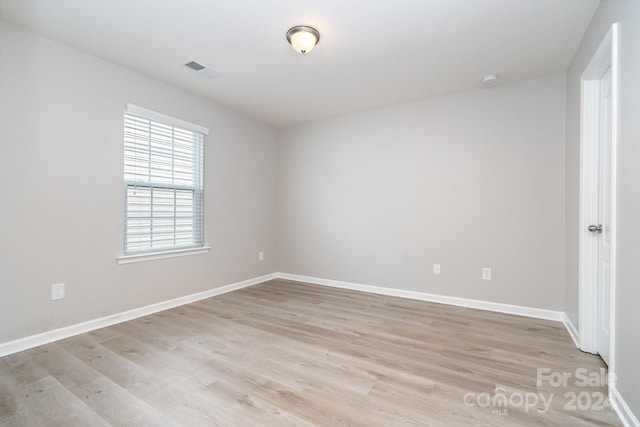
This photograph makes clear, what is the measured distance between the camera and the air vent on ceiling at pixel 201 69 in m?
2.87

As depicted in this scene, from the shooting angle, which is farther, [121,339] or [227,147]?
[227,147]

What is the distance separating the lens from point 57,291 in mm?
2512

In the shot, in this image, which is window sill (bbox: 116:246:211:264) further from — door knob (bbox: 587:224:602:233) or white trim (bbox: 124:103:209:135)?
door knob (bbox: 587:224:602:233)

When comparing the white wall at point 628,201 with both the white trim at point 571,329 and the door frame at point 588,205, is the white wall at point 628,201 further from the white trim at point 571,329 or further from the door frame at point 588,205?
the white trim at point 571,329

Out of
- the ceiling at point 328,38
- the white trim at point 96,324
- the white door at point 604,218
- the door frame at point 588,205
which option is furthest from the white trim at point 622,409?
the white trim at point 96,324

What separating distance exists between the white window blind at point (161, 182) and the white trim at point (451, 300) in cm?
198

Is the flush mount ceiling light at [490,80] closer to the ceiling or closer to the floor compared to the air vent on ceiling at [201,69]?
closer to the floor

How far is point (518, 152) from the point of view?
3.18m

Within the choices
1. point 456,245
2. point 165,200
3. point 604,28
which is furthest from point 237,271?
point 604,28

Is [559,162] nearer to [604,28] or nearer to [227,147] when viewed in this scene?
[604,28]

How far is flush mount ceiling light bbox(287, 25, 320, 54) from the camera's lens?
2305 millimetres

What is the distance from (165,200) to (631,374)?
3904 mm

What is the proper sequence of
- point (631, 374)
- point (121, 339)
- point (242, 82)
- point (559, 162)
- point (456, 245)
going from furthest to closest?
point (456, 245) < point (242, 82) < point (559, 162) < point (121, 339) < point (631, 374)

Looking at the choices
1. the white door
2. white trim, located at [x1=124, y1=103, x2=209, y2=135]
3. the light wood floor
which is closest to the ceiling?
white trim, located at [x1=124, y1=103, x2=209, y2=135]
